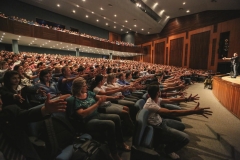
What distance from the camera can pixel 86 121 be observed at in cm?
144

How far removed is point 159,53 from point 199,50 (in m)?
4.65

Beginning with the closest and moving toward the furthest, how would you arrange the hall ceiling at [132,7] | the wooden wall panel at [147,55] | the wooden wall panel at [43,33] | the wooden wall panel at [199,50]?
1. the wooden wall panel at [43,33]
2. the hall ceiling at [132,7]
3. the wooden wall panel at [199,50]
4. the wooden wall panel at [147,55]

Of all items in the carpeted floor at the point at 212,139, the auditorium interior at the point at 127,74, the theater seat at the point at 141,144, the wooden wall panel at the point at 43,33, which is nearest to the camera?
the theater seat at the point at 141,144

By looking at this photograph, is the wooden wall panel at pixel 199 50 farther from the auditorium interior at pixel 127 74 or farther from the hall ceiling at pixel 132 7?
the hall ceiling at pixel 132 7

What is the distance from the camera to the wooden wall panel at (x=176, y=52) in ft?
41.2

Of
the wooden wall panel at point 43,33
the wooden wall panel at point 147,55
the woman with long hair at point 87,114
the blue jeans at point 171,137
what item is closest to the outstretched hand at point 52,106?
the woman with long hair at point 87,114

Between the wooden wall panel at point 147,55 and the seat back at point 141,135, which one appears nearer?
the seat back at point 141,135

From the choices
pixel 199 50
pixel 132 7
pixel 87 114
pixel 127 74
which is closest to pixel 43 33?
pixel 132 7

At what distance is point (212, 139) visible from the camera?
6.35 feet

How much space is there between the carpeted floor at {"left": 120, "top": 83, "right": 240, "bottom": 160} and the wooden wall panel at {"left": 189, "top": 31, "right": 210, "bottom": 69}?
899cm

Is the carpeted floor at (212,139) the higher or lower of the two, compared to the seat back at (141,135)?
lower

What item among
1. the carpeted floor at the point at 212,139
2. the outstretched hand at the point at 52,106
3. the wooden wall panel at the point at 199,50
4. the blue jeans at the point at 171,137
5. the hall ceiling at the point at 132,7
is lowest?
the carpeted floor at the point at 212,139

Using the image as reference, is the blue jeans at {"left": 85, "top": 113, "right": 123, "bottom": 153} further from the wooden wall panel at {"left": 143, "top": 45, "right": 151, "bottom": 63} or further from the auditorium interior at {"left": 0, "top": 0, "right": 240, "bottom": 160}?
the wooden wall panel at {"left": 143, "top": 45, "right": 151, "bottom": 63}

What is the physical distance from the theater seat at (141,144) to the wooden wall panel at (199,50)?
1100 centimetres
